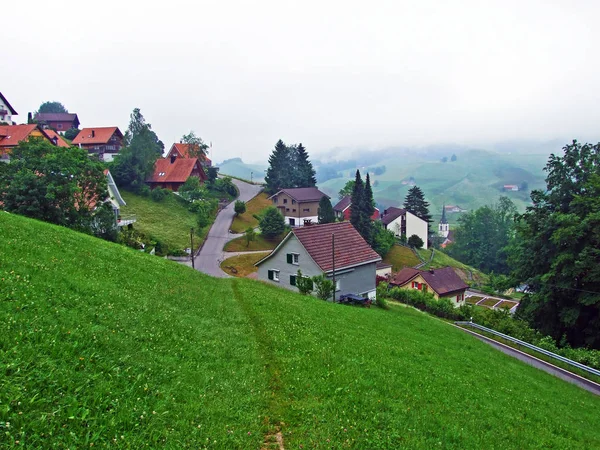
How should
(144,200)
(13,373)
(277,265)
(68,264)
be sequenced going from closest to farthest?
(13,373) → (68,264) → (277,265) → (144,200)

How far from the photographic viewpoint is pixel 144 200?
7269 centimetres

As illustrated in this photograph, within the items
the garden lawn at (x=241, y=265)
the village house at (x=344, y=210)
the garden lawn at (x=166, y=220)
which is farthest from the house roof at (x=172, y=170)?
the village house at (x=344, y=210)

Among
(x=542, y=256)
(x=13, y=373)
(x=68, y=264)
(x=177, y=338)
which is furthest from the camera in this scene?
(x=542, y=256)

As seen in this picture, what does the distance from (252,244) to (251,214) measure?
15635mm

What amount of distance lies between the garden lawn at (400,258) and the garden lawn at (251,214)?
27061mm

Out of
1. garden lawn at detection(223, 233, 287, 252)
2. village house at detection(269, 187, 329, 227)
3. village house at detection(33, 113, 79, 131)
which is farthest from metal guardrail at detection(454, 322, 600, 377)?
village house at detection(33, 113, 79, 131)

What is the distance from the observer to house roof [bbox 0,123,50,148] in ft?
201

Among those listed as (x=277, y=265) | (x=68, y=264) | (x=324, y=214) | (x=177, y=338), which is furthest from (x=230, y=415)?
(x=324, y=214)

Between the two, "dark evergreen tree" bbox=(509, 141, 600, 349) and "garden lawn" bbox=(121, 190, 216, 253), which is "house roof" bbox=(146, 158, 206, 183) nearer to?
"garden lawn" bbox=(121, 190, 216, 253)

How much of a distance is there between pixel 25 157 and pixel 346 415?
3826cm

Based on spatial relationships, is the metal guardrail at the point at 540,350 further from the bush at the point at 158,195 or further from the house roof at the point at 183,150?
the house roof at the point at 183,150

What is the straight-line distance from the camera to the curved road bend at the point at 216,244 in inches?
2021

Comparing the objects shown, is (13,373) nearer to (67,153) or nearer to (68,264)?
(68,264)

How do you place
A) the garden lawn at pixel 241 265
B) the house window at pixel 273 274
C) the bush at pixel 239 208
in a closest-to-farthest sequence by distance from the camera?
1. the house window at pixel 273 274
2. the garden lawn at pixel 241 265
3. the bush at pixel 239 208
